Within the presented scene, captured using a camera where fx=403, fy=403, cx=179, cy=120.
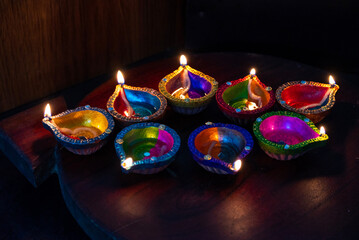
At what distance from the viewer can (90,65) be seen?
315cm

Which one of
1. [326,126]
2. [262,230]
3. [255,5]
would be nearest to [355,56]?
[255,5]

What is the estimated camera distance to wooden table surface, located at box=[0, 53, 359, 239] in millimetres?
1472

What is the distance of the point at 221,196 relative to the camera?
1583 mm

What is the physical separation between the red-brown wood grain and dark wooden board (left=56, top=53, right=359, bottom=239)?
3.91 feet

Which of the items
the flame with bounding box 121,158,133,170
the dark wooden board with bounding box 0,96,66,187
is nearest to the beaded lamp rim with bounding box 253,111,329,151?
the flame with bounding box 121,158,133,170

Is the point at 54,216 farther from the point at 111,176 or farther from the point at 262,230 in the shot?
the point at 262,230

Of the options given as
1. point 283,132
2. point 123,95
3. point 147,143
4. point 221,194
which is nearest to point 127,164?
point 147,143

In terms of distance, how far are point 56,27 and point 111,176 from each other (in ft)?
4.92

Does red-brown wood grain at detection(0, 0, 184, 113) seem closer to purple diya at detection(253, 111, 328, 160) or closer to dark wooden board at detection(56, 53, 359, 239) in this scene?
dark wooden board at detection(56, 53, 359, 239)

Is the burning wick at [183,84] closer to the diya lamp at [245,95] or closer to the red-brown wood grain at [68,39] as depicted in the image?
the diya lamp at [245,95]

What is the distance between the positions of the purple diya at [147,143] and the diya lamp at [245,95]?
1.01 ft

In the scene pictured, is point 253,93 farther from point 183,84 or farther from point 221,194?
point 221,194

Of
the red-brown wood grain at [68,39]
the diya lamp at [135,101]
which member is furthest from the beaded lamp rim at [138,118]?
the red-brown wood grain at [68,39]

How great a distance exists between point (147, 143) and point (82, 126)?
1.08 feet
